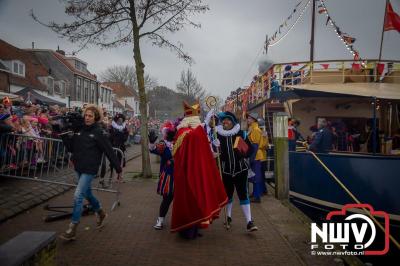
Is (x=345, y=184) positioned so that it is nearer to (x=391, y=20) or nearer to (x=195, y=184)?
(x=195, y=184)

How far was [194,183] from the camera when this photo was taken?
222 inches

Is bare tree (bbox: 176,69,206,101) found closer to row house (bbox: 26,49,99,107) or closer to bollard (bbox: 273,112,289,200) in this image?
row house (bbox: 26,49,99,107)

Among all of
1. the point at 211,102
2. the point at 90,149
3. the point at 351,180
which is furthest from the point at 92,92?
the point at 90,149

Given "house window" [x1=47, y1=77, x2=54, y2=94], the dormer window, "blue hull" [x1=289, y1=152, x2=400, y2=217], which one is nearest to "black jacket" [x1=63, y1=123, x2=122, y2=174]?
"blue hull" [x1=289, y1=152, x2=400, y2=217]

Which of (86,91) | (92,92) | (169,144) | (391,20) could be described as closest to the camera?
(169,144)

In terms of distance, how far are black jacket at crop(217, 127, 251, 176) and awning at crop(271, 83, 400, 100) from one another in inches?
206

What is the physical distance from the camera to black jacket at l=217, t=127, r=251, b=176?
6.30m

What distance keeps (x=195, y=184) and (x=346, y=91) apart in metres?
6.90

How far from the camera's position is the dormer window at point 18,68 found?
3066cm

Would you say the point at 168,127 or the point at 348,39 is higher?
the point at 348,39

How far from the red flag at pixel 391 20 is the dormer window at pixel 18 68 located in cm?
2831

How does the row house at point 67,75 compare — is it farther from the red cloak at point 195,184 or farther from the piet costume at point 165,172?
the red cloak at point 195,184

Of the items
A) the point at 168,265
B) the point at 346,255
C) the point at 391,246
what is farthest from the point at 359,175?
the point at 168,265

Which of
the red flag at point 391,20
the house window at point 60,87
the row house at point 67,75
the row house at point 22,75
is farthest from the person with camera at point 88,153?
the row house at point 67,75
